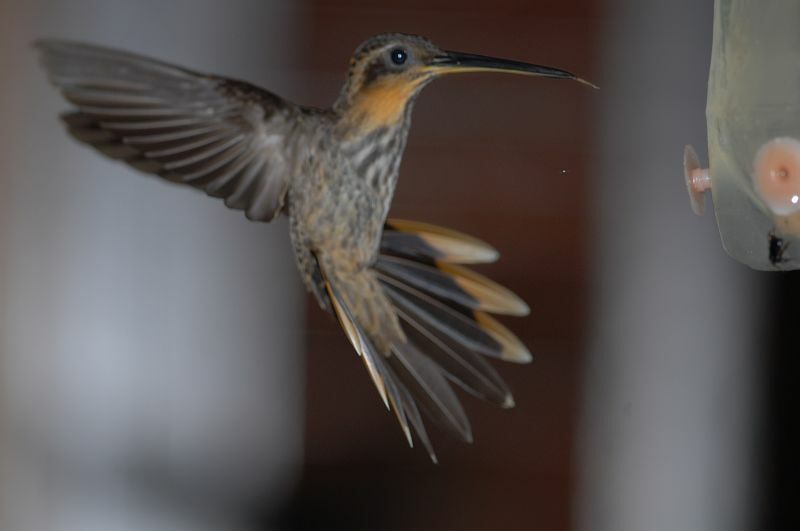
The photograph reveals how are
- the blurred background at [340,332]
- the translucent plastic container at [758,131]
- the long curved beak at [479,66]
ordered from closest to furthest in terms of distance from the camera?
the long curved beak at [479,66] → the translucent plastic container at [758,131] → the blurred background at [340,332]

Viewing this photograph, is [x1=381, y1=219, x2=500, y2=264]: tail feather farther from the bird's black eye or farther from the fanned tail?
the bird's black eye

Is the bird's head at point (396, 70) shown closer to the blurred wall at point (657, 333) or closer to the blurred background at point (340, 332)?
the blurred background at point (340, 332)

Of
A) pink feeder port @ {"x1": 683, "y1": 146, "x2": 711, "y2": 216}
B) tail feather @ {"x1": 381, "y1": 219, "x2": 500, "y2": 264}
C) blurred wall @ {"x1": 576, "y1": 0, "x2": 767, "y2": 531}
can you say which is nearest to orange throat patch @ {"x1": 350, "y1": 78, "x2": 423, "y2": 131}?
tail feather @ {"x1": 381, "y1": 219, "x2": 500, "y2": 264}

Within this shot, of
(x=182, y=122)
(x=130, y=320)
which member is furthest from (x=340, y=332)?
(x=182, y=122)

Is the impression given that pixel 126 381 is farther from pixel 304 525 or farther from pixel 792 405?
pixel 792 405

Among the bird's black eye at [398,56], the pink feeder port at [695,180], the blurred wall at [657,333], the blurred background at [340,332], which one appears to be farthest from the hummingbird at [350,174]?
the blurred wall at [657,333]

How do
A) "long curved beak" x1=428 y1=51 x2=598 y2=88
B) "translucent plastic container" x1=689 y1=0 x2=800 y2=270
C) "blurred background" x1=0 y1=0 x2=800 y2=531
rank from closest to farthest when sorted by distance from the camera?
1. "long curved beak" x1=428 y1=51 x2=598 y2=88
2. "translucent plastic container" x1=689 y1=0 x2=800 y2=270
3. "blurred background" x1=0 y1=0 x2=800 y2=531
